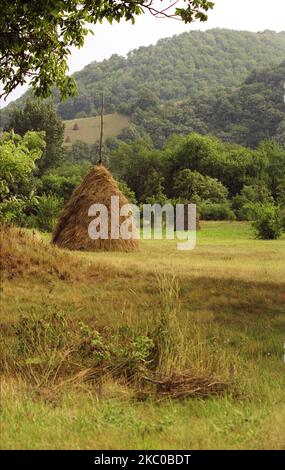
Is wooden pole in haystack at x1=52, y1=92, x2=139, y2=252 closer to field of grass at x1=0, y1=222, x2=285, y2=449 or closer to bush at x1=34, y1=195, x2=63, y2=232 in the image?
field of grass at x1=0, y1=222, x2=285, y2=449

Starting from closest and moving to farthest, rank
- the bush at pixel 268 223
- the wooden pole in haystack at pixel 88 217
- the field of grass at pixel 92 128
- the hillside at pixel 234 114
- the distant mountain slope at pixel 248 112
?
the wooden pole in haystack at pixel 88 217, the bush at pixel 268 223, the distant mountain slope at pixel 248 112, the hillside at pixel 234 114, the field of grass at pixel 92 128

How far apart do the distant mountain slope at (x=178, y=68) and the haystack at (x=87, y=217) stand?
55.2 meters

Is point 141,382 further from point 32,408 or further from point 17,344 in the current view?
point 17,344

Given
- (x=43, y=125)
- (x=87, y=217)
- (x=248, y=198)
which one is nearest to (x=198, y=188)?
(x=248, y=198)

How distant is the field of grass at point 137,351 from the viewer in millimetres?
4027

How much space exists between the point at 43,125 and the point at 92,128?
2379cm

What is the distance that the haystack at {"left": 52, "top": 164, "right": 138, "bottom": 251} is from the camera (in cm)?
1856

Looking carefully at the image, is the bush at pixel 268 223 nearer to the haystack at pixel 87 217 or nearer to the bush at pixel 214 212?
the haystack at pixel 87 217

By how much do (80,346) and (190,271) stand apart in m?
7.45

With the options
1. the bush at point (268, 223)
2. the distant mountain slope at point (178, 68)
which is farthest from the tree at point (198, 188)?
the distant mountain slope at point (178, 68)

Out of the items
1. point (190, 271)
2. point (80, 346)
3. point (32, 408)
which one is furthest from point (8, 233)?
point (32, 408)

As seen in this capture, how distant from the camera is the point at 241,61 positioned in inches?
3578

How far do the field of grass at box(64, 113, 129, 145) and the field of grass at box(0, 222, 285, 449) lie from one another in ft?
211

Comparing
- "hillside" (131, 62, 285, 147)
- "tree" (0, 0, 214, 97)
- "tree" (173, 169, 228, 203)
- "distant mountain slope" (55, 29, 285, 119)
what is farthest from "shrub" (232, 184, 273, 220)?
"distant mountain slope" (55, 29, 285, 119)
